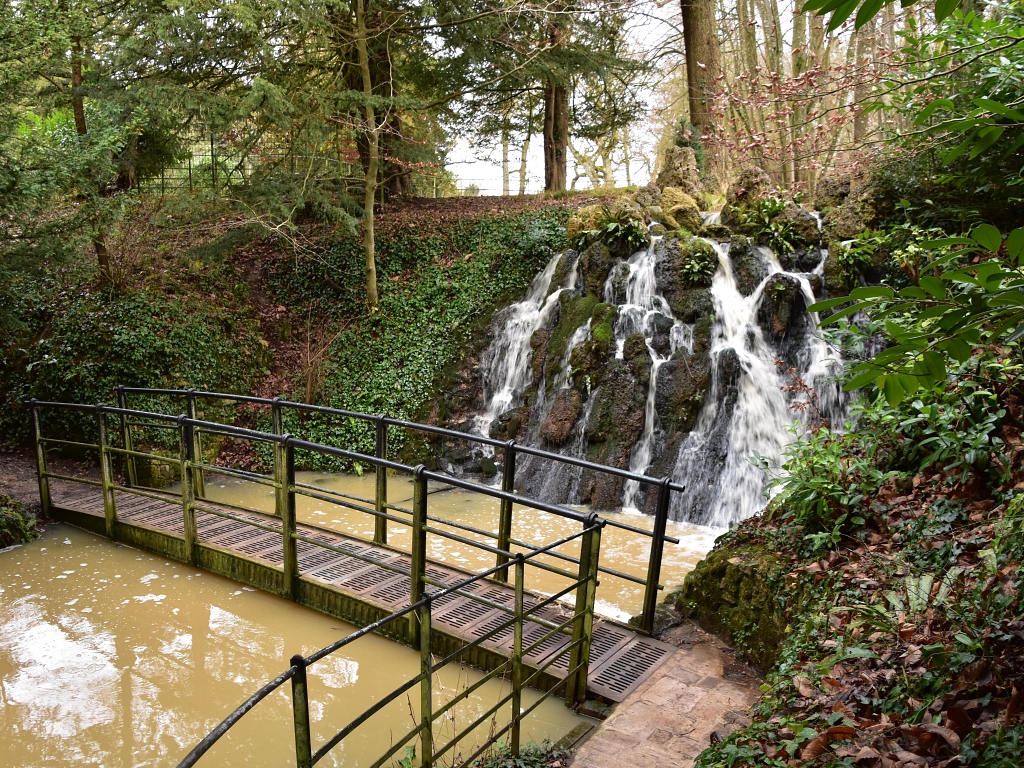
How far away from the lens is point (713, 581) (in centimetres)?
519

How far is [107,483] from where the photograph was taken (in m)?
7.21

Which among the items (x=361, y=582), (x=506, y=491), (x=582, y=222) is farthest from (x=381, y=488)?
(x=582, y=222)

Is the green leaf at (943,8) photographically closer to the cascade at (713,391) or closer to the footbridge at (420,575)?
the footbridge at (420,575)

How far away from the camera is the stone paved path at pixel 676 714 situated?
3671 millimetres

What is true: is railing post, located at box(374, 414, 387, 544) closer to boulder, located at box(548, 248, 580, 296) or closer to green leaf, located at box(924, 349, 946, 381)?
green leaf, located at box(924, 349, 946, 381)

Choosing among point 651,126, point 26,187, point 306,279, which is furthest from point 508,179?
point 26,187

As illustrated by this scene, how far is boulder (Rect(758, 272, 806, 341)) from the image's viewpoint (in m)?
10.1

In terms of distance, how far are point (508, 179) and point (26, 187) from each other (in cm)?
2133

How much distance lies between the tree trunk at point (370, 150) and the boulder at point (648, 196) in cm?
497

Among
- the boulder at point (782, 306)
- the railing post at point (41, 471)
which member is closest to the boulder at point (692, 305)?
the boulder at point (782, 306)

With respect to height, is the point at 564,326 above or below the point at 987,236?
below

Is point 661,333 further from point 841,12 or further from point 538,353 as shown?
point 841,12

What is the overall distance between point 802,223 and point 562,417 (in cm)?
485

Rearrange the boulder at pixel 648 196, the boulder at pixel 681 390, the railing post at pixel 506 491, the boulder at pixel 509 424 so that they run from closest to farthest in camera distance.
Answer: the railing post at pixel 506 491 → the boulder at pixel 681 390 → the boulder at pixel 509 424 → the boulder at pixel 648 196
